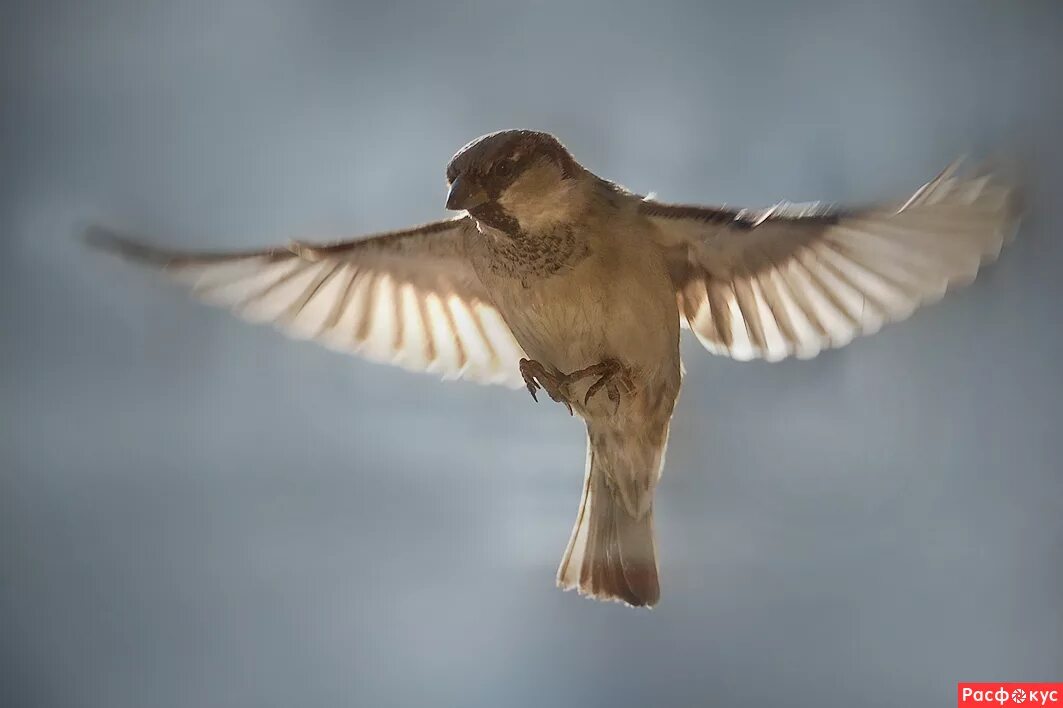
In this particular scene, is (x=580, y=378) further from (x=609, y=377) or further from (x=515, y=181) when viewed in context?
(x=515, y=181)

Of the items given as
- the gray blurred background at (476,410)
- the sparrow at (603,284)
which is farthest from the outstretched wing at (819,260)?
the gray blurred background at (476,410)

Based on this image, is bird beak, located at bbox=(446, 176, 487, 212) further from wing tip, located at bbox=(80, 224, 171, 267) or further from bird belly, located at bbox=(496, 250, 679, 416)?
wing tip, located at bbox=(80, 224, 171, 267)

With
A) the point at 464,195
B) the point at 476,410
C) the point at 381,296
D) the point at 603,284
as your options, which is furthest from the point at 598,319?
the point at 476,410

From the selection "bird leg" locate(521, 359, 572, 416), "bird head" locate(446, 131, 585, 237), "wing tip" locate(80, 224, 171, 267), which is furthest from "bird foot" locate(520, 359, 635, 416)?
"wing tip" locate(80, 224, 171, 267)

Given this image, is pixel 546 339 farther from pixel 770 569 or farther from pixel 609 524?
pixel 770 569

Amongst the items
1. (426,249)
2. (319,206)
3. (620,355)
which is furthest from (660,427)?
(319,206)
